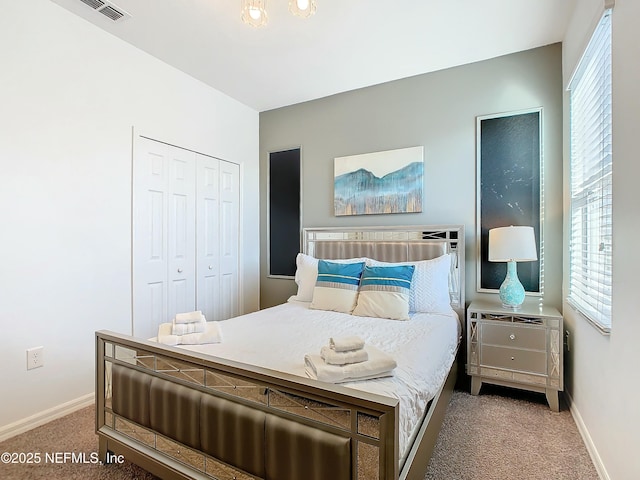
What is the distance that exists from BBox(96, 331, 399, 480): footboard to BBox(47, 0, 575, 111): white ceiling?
224 cm

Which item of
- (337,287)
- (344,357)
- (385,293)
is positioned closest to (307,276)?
(337,287)

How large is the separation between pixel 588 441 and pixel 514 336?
747mm

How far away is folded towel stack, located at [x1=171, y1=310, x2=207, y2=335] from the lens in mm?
1965

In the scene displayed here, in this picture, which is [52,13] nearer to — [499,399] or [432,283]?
[432,283]

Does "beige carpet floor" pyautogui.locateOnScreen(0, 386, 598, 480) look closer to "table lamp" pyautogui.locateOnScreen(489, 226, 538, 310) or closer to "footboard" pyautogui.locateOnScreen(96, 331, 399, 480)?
"footboard" pyautogui.locateOnScreen(96, 331, 399, 480)

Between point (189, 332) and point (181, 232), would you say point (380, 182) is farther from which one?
point (189, 332)

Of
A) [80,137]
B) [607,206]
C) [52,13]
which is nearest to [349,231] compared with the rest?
[607,206]

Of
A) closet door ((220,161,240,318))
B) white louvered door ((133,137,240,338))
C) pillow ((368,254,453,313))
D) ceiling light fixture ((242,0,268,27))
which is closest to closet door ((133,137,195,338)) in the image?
white louvered door ((133,137,240,338))

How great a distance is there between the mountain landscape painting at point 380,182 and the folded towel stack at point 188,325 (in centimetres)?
209

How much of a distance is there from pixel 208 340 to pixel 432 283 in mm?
1811

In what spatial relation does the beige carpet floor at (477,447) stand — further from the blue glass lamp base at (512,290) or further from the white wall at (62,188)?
the blue glass lamp base at (512,290)

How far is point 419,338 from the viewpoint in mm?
2098

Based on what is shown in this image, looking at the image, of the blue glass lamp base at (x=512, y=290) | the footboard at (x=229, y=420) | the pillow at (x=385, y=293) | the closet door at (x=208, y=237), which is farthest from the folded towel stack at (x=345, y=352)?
the closet door at (x=208, y=237)

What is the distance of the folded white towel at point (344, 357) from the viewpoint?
1.47 meters
